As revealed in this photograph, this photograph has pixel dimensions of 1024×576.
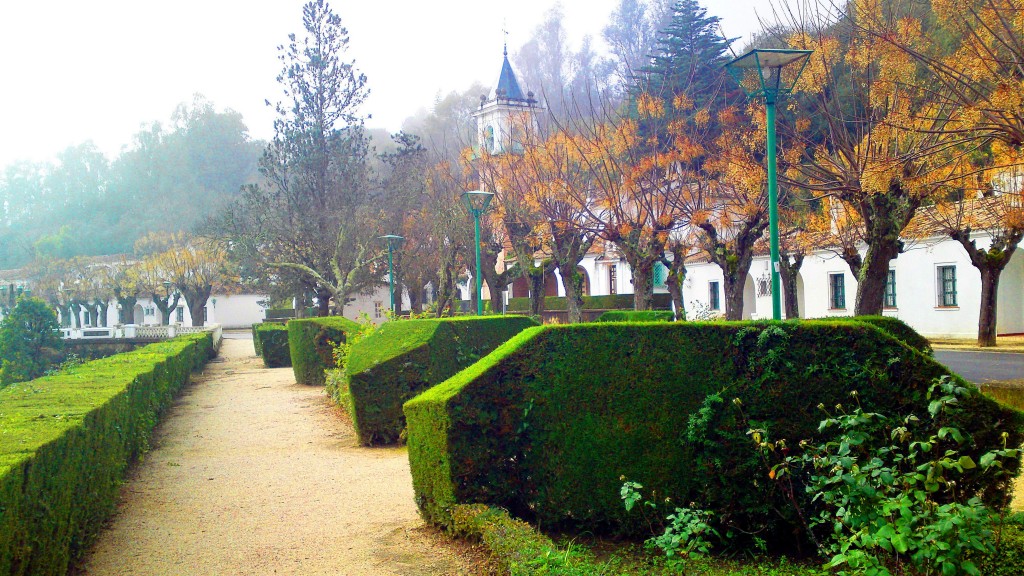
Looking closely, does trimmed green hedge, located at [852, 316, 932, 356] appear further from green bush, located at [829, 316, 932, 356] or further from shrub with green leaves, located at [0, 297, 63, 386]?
shrub with green leaves, located at [0, 297, 63, 386]

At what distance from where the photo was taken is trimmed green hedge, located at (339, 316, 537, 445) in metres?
10.3

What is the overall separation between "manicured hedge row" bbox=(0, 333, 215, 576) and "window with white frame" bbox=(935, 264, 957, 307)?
26.2 meters

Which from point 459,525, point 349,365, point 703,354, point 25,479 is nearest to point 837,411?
point 703,354

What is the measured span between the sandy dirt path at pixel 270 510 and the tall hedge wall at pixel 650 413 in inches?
22.7

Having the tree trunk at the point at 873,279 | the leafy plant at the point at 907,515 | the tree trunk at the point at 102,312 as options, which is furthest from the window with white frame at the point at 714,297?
the tree trunk at the point at 102,312

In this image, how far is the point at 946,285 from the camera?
27.6 metres

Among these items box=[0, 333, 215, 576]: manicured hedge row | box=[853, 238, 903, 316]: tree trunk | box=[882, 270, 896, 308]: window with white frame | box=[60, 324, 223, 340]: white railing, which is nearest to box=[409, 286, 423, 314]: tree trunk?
box=[60, 324, 223, 340]: white railing

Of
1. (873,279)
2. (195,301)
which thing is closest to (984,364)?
(873,279)

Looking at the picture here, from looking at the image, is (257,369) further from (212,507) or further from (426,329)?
(212,507)

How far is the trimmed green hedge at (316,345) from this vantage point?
1834 cm

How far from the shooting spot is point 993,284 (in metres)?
22.8

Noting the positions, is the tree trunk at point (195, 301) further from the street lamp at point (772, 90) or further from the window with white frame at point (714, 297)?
the street lamp at point (772, 90)

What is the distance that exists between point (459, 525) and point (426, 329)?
5305 millimetres

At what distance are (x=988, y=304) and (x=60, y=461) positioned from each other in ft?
80.2
